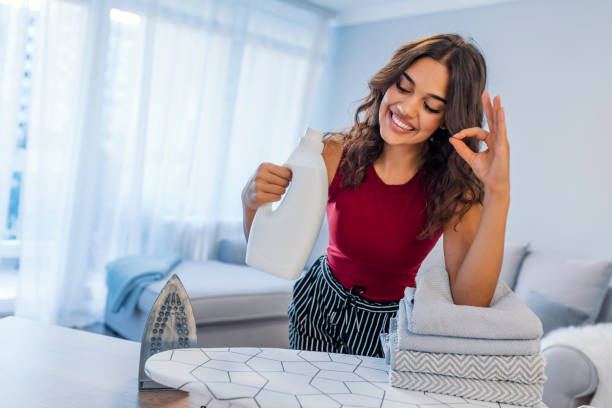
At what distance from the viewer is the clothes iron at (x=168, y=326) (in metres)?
0.98

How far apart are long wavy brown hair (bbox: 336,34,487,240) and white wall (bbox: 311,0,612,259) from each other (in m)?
1.99

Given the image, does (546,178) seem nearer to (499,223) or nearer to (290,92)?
(290,92)

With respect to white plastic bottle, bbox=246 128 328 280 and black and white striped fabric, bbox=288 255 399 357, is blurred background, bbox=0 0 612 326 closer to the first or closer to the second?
black and white striped fabric, bbox=288 255 399 357

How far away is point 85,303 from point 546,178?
2.73 metres

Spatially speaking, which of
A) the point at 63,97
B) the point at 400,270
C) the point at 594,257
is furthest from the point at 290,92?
the point at 400,270

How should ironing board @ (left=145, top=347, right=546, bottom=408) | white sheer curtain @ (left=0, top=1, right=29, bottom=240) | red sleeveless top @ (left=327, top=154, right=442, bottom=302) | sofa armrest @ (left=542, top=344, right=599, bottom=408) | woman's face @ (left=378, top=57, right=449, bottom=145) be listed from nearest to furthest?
A: ironing board @ (left=145, top=347, right=546, bottom=408)
woman's face @ (left=378, top=57, right=449, bottom=145)
red sleeveless top @ (left=327, top=154, right=442, bottom=302)
sofa armrest @ (left=542, top=344, right=599, bottom=408)
white sheer curtain @ (left=0, top=1, right=29, bottom=240)

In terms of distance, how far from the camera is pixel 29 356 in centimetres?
108

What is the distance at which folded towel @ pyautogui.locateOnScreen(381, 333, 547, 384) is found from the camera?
2.68 ft

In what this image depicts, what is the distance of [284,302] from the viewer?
3.23 meters

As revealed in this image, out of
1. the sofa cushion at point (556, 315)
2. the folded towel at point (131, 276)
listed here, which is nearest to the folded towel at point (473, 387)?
the sofa cushion at point (556, 315)

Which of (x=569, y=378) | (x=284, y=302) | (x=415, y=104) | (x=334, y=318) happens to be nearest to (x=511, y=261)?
(x=569, y=378)

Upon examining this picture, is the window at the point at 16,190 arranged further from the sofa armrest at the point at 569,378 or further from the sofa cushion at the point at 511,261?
the sofa armrest at the point at 569,378

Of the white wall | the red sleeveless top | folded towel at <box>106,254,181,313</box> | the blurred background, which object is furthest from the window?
the red sleeveless top

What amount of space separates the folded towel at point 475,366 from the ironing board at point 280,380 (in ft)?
0.12
